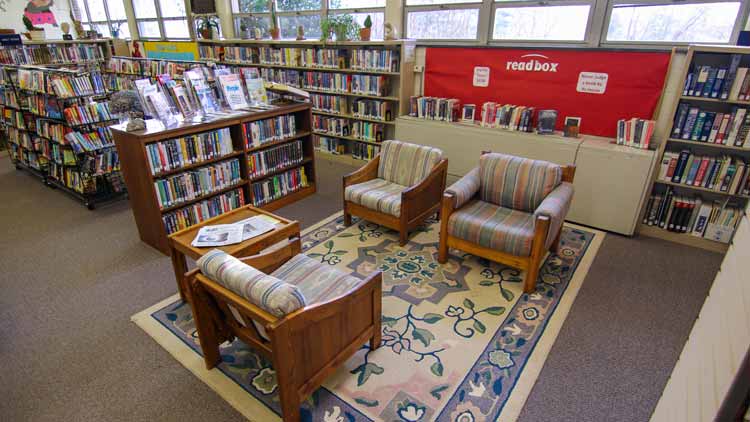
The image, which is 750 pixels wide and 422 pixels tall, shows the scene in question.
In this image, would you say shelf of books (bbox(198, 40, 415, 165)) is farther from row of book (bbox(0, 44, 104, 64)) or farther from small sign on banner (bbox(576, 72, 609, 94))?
row of book (bbox(0, 44, 104, 64))

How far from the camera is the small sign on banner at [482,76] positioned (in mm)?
4346

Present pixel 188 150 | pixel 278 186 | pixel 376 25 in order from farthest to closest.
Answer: pixel 376 25 < pixel 278 186 < pixel 188 150

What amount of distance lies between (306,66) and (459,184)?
3277 millimetres

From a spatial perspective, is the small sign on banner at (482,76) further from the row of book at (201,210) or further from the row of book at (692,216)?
the row of book at (201,210)

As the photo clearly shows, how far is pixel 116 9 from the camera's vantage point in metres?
8.96

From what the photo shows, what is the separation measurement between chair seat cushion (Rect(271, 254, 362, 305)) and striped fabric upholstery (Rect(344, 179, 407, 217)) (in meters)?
1.12

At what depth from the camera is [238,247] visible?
7.64ft

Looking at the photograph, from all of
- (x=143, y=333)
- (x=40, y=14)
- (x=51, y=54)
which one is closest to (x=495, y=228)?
(x=143, y=333)

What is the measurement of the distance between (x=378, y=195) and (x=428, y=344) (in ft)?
4.78

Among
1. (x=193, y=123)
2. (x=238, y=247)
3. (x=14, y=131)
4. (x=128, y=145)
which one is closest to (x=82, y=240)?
(x=128, y=145)

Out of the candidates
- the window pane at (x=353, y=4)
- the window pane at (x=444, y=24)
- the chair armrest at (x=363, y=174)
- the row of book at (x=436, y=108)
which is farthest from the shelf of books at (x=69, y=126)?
the window pane at (x=444, y=24)

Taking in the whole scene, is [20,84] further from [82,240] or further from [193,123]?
[193,123]

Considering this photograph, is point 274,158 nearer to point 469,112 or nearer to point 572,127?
point 469,112

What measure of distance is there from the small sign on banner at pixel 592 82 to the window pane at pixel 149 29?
8201 mm
